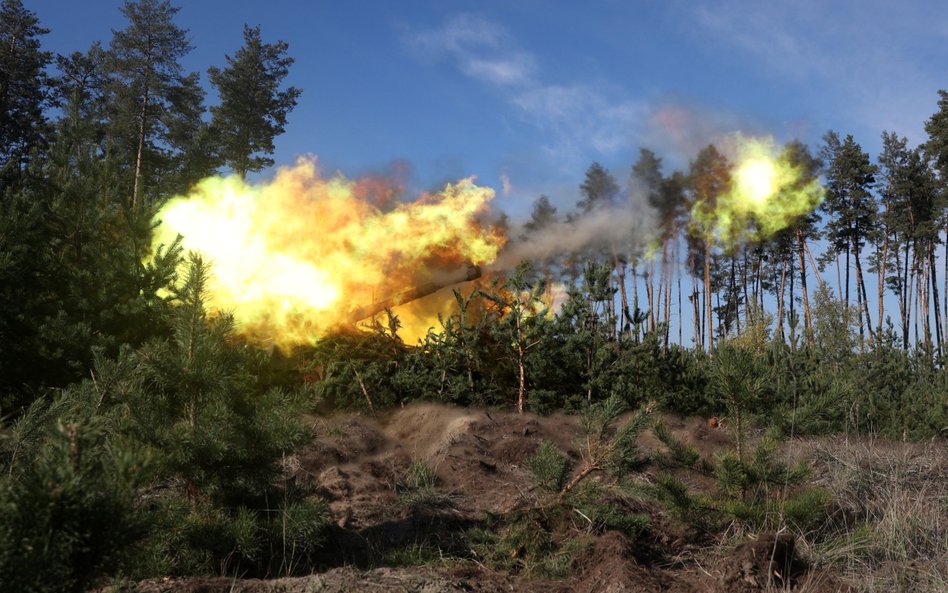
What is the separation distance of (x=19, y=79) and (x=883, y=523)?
1486 inches

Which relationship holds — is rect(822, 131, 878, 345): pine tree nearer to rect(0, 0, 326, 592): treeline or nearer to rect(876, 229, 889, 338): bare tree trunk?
rect(876, 229, 889, 338): bare tree trunk

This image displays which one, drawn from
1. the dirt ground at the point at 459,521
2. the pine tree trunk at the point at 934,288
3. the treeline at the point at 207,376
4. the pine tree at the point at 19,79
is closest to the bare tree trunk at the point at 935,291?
the pine tree trunk at the point at 934,288

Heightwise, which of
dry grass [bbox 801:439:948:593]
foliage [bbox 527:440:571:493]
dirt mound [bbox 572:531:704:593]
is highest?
foliage [bbox 527:440:571:493]

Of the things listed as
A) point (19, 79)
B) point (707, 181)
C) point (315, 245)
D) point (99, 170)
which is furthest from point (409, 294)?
point (19, 79)

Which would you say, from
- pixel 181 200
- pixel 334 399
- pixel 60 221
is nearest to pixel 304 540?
pixel 334 399

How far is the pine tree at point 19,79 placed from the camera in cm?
3064

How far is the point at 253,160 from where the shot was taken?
3491 cm

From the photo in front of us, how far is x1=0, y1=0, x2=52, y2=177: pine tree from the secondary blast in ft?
83.0

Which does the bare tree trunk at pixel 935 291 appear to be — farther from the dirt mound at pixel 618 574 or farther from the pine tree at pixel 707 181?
the dirt mound at pixel 618 574

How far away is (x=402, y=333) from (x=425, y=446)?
5.50 meters

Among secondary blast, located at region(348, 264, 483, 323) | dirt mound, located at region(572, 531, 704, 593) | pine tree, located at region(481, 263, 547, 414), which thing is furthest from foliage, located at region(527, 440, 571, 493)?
secondary blast, located at region(348, 264, 483, 323)

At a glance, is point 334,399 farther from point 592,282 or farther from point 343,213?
point 592,282

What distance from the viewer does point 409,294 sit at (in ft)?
45.6

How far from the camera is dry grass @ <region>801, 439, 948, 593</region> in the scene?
5070 millimetres
